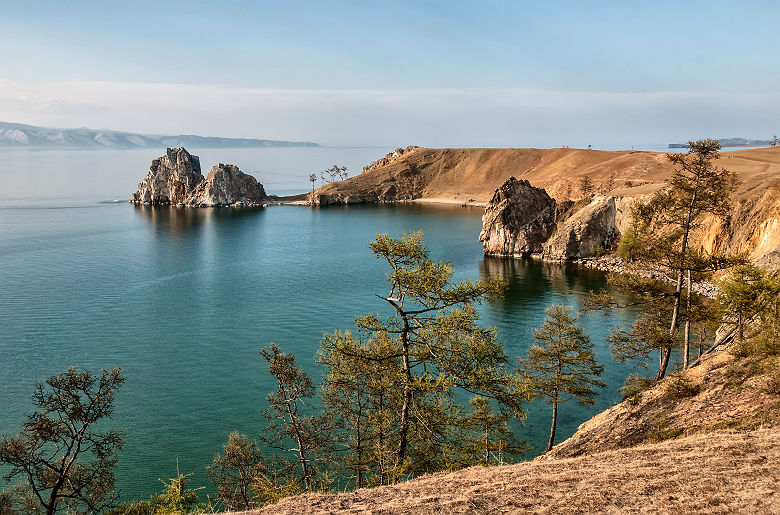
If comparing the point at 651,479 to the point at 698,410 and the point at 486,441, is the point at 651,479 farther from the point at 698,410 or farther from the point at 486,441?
the point at 486,441

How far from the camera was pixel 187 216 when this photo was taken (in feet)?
532

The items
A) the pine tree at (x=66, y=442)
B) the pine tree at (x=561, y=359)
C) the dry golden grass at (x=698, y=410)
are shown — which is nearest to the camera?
the dry golden grass at (x=698, y=410)

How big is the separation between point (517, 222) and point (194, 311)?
62.7 meters

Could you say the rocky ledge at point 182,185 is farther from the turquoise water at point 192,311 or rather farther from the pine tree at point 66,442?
the pine tree at point 66,442

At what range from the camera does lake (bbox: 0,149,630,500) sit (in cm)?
3509

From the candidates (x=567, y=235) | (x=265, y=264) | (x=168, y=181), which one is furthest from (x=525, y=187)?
(x=168, y=181)

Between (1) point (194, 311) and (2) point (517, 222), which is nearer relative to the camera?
(1) point (194, 311)

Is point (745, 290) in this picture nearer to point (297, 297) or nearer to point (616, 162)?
point (297, 297)

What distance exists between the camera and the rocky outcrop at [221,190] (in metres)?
187

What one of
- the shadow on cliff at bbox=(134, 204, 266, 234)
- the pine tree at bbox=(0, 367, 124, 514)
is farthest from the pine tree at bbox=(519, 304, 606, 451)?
the shadow on cliff at bbox=(134, 204, 266, 234)

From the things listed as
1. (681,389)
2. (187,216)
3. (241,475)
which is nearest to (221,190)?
(187,216)

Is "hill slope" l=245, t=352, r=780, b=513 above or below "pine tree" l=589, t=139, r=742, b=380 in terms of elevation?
below

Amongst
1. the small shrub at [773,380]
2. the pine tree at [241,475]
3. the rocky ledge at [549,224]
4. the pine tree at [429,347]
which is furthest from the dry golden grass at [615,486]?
the rocky ledge at [549,224]

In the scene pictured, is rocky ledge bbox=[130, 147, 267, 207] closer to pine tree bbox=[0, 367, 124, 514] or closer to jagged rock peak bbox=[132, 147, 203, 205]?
jagged rock peak bbox=[132, 147, 203, 205]
